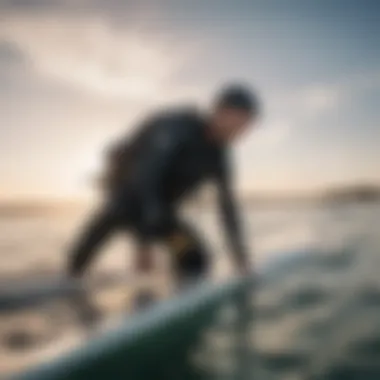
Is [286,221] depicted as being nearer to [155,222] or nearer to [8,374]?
[155,222]

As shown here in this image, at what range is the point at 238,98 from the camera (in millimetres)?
1293

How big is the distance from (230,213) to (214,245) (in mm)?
81

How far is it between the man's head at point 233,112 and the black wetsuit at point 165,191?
27mm

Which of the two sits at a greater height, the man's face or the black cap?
the black cap

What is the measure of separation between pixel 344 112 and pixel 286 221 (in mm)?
255

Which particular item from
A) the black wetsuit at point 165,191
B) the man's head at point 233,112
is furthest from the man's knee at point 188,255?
the man's head at point 233,112

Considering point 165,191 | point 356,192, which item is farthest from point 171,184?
point 356,192

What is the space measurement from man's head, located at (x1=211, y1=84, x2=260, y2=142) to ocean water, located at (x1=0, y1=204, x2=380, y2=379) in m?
0.16

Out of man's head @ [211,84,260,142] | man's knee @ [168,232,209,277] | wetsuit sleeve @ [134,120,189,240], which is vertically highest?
man's head @ [211,84,260,142]

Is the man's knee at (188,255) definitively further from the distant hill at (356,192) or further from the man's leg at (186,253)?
the distant hill at (356,192)

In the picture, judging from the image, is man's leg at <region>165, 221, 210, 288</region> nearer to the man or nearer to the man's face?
the man

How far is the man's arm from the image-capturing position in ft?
4.19

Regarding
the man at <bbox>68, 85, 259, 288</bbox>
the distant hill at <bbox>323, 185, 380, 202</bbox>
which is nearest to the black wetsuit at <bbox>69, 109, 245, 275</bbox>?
the man at <bbox>68, 85, 259, 288</bbox>

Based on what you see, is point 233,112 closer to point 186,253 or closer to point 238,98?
point 238,98
